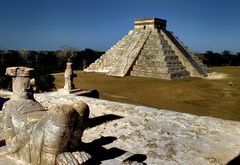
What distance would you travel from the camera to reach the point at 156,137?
6207mm

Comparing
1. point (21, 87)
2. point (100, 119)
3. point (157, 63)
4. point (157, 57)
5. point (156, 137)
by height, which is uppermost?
point (157, 57)

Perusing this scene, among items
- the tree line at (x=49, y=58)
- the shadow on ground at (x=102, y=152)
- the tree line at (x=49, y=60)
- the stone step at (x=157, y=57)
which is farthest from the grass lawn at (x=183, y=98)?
the tree line at (x=49, y=58)

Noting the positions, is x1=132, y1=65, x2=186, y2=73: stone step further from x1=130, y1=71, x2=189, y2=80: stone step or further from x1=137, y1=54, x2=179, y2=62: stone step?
x1=137, y1=54, x2=179, y2=62: stone step

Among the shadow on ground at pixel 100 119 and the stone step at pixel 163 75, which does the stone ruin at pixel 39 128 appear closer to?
the shadow on ground at pixel 100 119

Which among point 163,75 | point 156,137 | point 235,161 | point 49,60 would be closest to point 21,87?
point 156,137

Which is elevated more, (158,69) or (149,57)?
(149,57)

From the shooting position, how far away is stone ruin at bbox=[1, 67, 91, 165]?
11.2 ft

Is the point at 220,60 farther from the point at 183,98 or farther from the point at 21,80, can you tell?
the point at 21,80

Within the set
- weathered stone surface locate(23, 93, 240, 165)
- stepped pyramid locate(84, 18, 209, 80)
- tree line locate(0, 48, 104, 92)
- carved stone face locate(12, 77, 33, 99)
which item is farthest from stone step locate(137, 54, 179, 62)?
carved stone face locate(12, 77, 33, 99)

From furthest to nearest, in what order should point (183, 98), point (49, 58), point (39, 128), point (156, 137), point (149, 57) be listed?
1. point (49, 58)
2. point (149, 57)
3. point (183, 98)
4. point (156, 137)
5. point (39, 128)

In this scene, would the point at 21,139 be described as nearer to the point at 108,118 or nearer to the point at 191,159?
the point at 191,159

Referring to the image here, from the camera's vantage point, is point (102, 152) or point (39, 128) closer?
point (39, 128)

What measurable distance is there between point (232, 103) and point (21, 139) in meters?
14.3

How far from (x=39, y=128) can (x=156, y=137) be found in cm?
326
